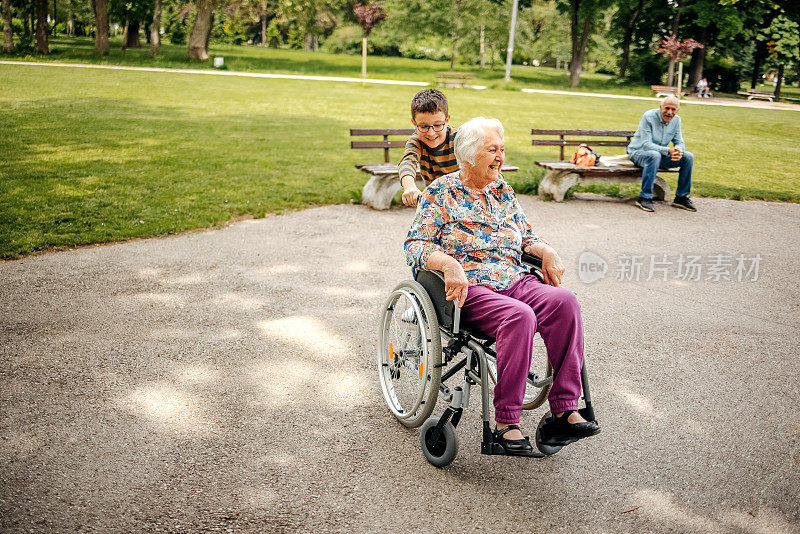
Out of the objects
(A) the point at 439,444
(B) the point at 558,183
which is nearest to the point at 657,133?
(B) the point at 558,183

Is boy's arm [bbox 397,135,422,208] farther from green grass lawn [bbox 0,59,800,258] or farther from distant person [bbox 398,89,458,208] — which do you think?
green grass lawn [bbox 0,59,800,258]

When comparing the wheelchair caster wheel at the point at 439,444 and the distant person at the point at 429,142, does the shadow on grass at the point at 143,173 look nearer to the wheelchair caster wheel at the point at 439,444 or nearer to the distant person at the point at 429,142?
the distant person at the point at 429,142

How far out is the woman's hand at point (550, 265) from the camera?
3283 mm

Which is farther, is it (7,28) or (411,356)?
(7,28)

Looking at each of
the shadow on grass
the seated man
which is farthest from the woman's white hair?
the shadow on grass

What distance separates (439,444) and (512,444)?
0.37m

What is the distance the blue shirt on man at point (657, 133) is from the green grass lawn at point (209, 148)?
4.32 ft

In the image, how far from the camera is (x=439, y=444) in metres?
3.11

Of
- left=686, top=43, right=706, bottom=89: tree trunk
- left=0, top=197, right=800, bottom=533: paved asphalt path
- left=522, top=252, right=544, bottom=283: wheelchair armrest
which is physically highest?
left=686, top=43, right=706, bottom=89: tree trunk

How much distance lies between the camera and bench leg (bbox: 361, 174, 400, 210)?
809cm

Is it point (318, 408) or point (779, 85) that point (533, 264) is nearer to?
point (318, 408)

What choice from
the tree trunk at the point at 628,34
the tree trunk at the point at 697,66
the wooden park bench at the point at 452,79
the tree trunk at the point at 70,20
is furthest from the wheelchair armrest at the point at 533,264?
the tree trunk at the point at 70,20

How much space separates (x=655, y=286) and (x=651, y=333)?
118 cm

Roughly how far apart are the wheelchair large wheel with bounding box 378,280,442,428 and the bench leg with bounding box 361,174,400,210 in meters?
4.35
